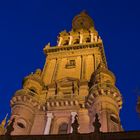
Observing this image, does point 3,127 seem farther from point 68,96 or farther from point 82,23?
point 82,23

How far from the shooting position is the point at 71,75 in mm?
38719

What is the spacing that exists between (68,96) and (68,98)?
0.79 metres

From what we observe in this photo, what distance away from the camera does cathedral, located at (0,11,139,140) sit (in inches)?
1184

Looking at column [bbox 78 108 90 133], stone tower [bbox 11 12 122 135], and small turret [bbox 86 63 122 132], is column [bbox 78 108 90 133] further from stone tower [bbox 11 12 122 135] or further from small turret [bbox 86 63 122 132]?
small turret [bbox 86 63 122 132]

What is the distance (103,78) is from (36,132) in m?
8.65

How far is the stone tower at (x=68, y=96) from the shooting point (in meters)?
30.3

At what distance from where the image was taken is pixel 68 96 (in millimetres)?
34062

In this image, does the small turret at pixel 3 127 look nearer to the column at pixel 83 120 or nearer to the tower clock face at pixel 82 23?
the column at pixel 83 120

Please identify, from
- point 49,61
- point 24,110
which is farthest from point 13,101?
point 49,61

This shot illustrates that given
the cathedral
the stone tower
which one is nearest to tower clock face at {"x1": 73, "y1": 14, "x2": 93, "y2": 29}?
the stone tower

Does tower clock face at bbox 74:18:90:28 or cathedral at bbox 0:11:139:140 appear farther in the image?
tower clock face at bbox 74:18:90:28

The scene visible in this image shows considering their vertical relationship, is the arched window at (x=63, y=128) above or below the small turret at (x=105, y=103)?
below

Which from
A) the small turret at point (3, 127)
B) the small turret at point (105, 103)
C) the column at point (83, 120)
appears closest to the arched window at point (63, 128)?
the column at point (83, 120)

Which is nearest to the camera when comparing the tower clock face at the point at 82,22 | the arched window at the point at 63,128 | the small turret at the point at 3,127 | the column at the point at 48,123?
the column at the point at 48,123
